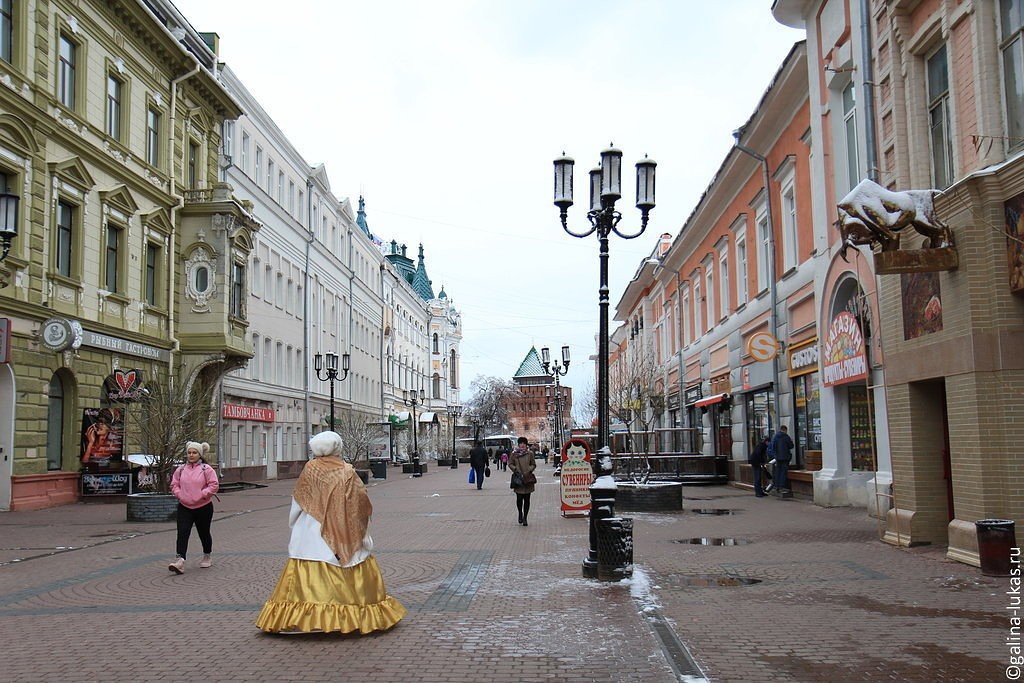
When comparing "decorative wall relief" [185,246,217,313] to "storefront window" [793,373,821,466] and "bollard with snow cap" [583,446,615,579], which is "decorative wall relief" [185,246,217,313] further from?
"bollard with snow cap" [583,446,615,579]

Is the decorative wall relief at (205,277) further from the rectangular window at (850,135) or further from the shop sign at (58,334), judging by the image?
the rectangular window at (850,135)

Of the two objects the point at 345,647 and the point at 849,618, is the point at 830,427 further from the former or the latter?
the point at 345,647

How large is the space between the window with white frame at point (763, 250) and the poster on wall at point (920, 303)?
13709mm

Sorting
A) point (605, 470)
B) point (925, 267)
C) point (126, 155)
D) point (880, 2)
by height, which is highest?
point (126, 155)

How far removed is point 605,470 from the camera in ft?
37.1

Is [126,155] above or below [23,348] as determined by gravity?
above

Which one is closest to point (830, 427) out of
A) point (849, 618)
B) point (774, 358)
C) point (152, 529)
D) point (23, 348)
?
point (774, 358)

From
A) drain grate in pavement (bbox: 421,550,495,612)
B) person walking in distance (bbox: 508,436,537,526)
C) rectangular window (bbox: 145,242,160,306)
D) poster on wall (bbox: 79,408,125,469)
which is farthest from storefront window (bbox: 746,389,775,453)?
rectangular window (bbox: 145,242,160,306)

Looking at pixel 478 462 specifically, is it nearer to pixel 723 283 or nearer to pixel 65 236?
pixel 723 283

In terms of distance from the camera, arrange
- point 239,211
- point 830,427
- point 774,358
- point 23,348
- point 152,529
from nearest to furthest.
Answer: point 152,529 → point 830,427 → point 23,348 → point 774,358 → point 239,211

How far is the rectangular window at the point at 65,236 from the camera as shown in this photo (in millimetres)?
23109

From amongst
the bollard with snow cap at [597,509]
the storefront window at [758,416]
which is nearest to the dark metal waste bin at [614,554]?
the bollard with snow cap at [597,509]

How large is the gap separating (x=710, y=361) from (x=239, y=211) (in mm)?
17266

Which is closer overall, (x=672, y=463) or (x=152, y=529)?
(x=152, y=529)
